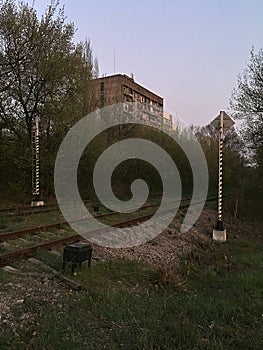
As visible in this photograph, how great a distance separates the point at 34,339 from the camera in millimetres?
3863

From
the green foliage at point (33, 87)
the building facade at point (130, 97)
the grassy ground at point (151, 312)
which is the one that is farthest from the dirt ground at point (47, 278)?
the building facade at point (130, 97)

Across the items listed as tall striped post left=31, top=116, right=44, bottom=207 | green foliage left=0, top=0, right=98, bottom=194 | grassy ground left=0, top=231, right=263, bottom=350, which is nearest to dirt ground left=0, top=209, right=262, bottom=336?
grassy ground left=0, top=231, right=263, bottom=350

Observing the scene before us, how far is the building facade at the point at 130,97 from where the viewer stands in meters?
28.4

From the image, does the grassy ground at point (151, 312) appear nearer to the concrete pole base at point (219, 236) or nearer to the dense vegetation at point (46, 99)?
the concrete pole base at point (219, 236)

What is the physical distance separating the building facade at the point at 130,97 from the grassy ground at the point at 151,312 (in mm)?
21314

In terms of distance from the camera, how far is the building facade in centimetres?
2844

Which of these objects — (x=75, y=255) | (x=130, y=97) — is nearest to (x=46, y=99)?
(x=75, y=255)

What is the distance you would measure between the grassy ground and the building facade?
21.3m

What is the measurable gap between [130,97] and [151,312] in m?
52.0

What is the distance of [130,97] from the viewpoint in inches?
2163

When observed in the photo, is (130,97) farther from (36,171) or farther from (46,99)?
(36,171)

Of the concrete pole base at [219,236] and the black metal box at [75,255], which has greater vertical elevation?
the black metal box at [75,255]

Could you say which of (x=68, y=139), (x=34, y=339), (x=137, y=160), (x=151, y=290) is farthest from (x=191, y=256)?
(x=137, y=160)

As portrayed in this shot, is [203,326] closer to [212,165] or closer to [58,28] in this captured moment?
[58,28]
